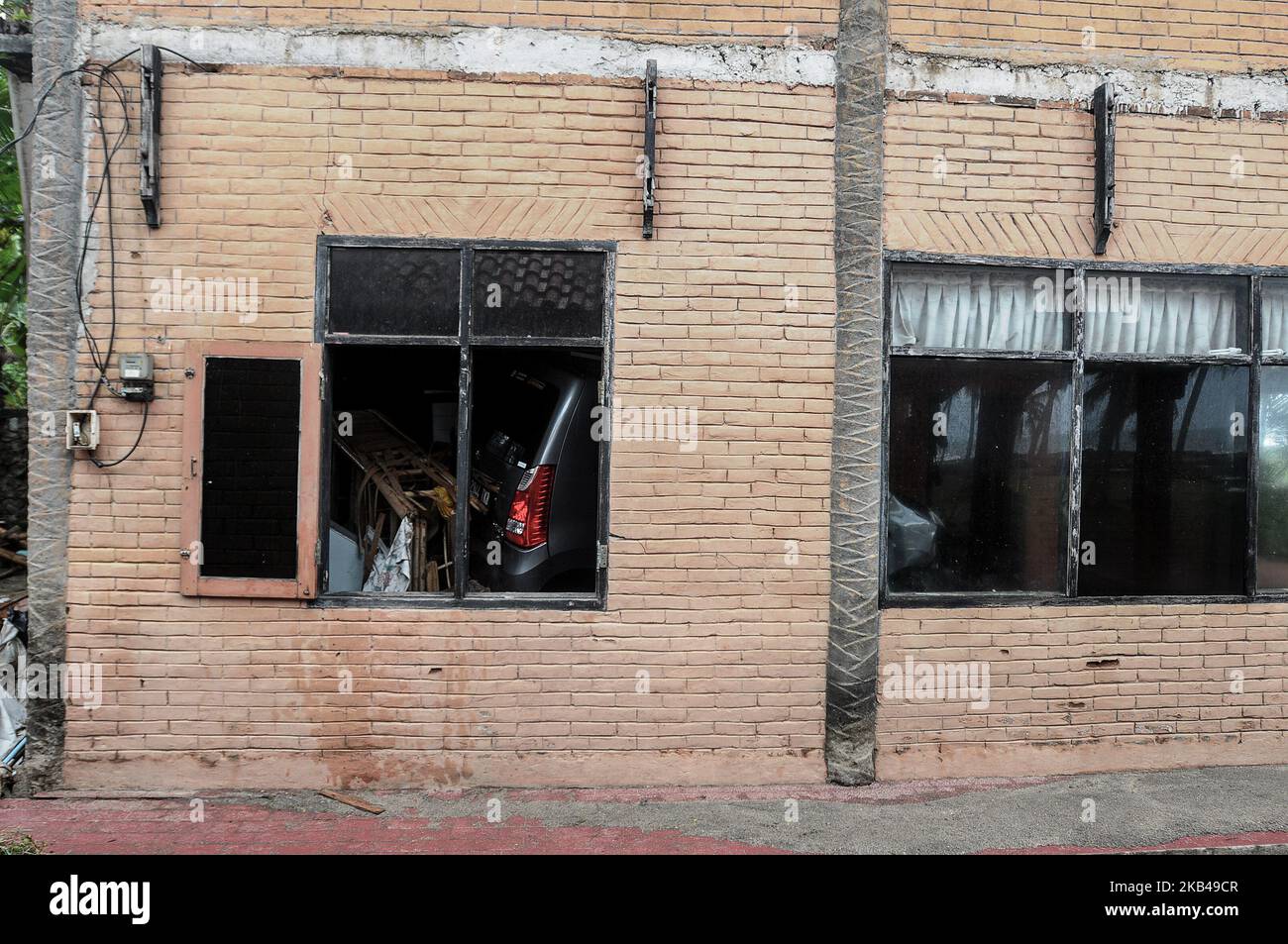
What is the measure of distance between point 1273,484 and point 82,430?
23.0 ft

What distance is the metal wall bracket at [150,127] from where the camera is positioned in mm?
4945

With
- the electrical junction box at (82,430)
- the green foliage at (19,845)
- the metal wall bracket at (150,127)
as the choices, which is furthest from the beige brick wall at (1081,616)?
the electrical junction box at (82,430)

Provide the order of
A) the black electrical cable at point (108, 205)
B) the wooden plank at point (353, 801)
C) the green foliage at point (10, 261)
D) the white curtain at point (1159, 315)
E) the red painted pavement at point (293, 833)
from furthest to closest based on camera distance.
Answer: the green foliage at point (10, 261) → the white curtain at point (1159, 315) → the black electrical cable at point (108, 205) → the wooden plank at point (353, 801) → the red painted pavement at point (293, 833)

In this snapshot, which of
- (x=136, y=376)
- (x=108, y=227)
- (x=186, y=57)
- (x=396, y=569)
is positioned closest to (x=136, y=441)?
(x=136, y=376)

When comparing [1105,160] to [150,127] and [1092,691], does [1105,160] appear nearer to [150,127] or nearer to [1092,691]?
[1092,691]

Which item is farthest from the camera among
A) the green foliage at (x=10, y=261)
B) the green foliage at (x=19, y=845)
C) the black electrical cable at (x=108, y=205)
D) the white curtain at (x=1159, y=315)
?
the green foliage at (x=10, y=261)

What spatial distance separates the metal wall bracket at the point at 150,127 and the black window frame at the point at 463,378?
90 cm

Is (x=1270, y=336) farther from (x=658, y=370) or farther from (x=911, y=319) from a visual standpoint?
(x=658, y=370)

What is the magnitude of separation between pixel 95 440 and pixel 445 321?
1.97 m

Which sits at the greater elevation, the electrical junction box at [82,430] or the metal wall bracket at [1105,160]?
the metal wall bracket at [1105,160]

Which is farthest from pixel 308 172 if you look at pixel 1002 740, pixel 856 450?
pixel 1002 740

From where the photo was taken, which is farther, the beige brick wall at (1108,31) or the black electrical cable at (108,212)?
the beige brick wall at (1108,31)

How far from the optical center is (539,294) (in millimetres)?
5219

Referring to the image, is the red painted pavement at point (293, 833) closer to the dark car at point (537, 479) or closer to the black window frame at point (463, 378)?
the black window frame at point (463, 378)
